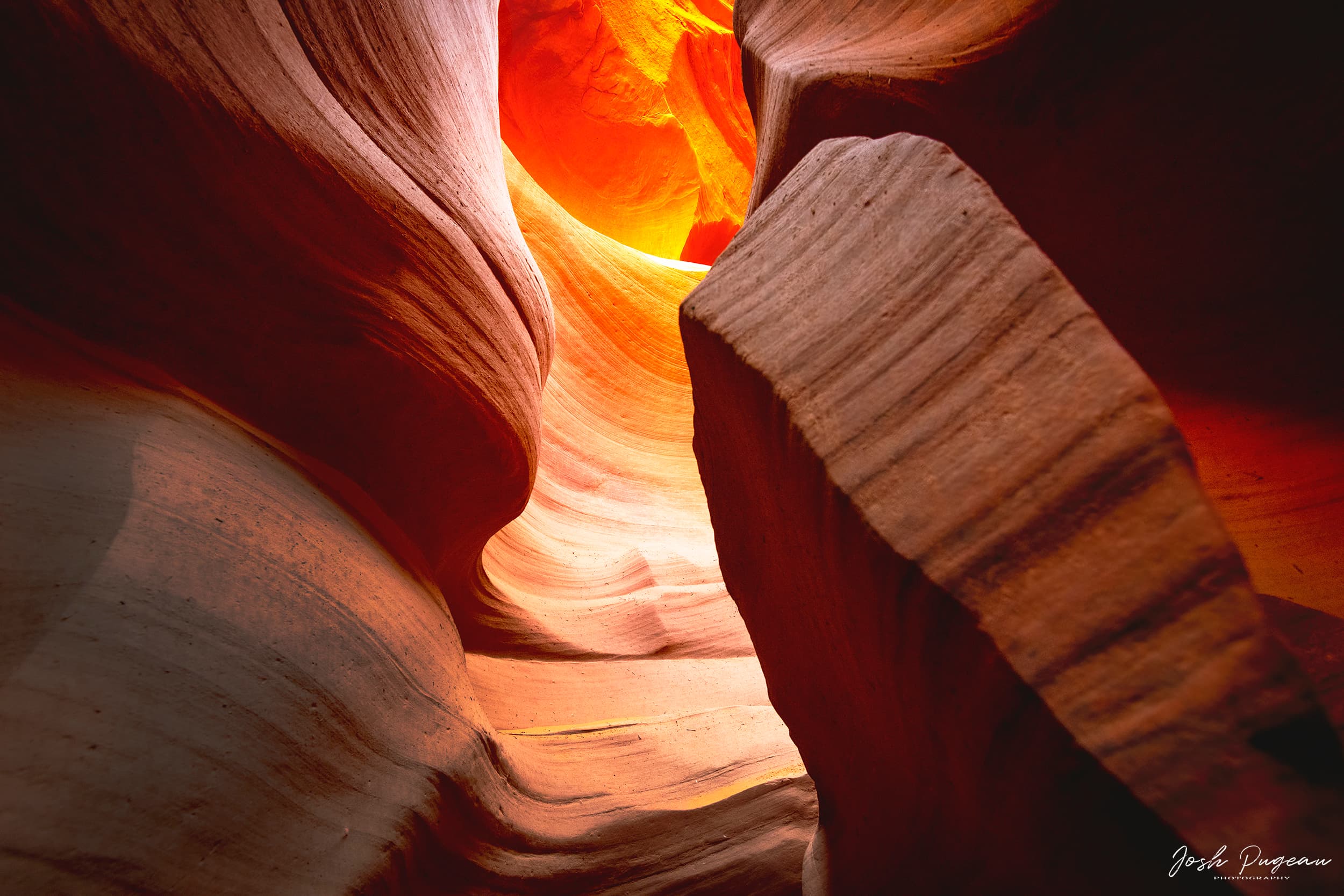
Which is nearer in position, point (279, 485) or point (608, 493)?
point (279, 485)

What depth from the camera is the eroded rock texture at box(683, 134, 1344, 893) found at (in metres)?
0.64

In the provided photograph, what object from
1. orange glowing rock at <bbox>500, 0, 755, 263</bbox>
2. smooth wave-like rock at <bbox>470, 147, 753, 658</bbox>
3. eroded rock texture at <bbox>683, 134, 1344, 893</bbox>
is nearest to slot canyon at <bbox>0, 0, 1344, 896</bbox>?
eroded rock texture at <bbox>683, 134, 1344, 893</bbox>

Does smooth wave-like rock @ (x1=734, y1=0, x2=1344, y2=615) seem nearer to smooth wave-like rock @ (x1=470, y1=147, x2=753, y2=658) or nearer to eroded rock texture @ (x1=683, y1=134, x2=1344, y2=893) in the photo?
eroded rock texture @ (x1=683, y1=134, x2=1344, y2=893)

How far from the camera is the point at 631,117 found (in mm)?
6887

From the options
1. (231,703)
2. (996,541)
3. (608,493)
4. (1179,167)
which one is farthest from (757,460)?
(608,493)

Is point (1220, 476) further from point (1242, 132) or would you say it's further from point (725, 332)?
point (725, 332)

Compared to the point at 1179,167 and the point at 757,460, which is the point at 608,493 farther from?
the point at 1179,167

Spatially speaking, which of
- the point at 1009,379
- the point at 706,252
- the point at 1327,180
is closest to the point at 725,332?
the point at 1009,379

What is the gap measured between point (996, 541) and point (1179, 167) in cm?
139

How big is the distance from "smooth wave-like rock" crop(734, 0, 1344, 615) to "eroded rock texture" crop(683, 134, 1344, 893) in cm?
63

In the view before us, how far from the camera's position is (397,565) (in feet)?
5.97

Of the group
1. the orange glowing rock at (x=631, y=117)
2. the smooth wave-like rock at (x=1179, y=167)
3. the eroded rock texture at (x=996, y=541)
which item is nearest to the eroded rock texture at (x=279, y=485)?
the eroded rock texture at (x=996, y=541)

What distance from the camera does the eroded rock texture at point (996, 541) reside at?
0.64 metres

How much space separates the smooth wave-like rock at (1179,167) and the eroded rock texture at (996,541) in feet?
2.05
